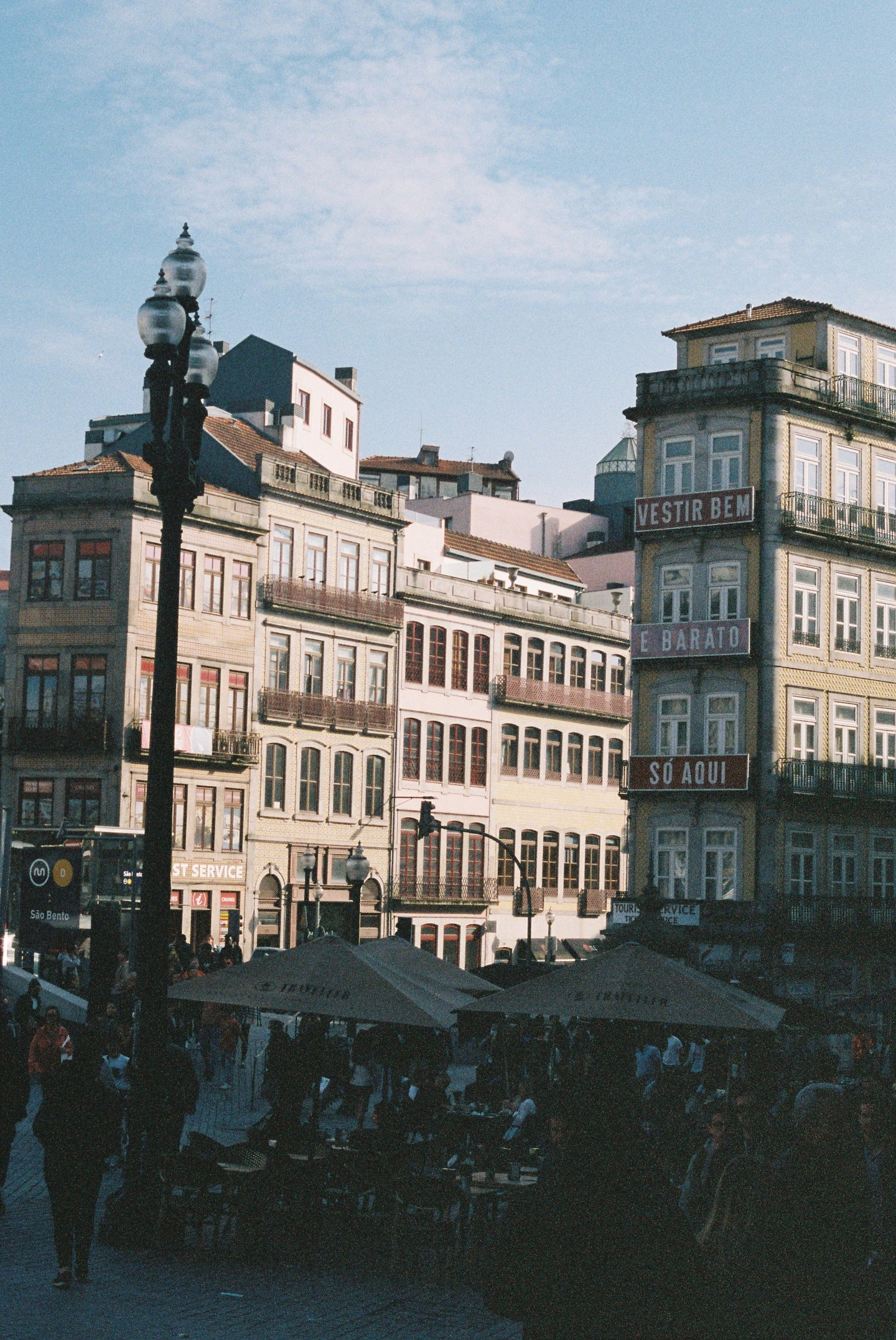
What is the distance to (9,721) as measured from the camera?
2184 inches

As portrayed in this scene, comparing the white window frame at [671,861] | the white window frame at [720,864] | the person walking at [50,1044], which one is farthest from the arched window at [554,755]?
→ the person walking at [50,1044]

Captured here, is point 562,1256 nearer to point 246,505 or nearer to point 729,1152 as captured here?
point 729,1152

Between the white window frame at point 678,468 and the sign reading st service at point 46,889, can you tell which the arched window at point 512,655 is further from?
the sign reading st service at point 46,889

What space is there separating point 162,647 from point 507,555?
60373 mm

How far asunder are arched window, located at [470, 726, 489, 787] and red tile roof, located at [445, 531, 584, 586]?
7.09 m

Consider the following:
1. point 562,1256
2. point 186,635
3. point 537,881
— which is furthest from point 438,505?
point 562,1256

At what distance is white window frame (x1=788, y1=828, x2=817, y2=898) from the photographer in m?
48.1

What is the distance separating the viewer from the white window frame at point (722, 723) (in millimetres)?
48594

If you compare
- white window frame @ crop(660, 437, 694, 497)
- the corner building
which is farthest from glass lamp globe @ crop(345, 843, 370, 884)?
white window frame @ crop(660, 437, 694, 497)

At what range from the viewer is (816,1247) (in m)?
6.76

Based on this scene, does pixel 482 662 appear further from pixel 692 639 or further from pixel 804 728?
pixel 804 728

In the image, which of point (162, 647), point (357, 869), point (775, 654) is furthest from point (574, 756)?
point (162, 647)

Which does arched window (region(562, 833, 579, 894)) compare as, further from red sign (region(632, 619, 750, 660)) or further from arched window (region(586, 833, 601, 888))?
red sign (region(632, 619, 750, 660))

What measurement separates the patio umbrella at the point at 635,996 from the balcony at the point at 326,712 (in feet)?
136
